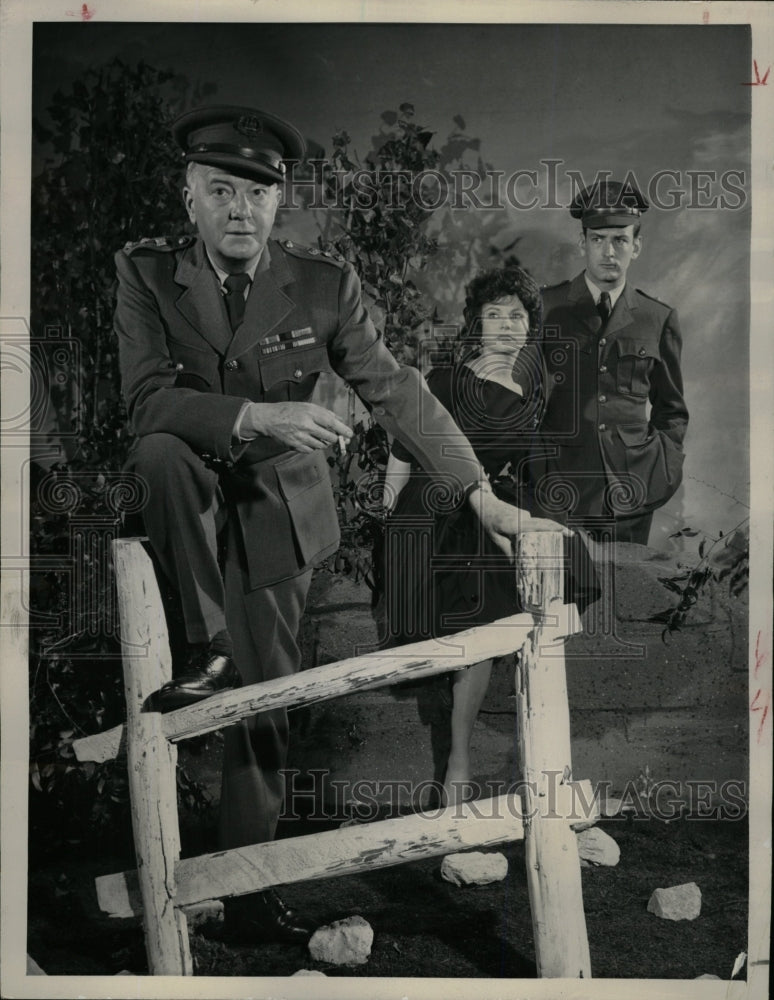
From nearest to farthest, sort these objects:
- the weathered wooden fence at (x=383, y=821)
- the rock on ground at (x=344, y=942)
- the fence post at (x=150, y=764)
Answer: the weathered wooden fence at (x=383, y=821), the fence post at (x=150, y=764), the rock on ground at (x=344, y=942)

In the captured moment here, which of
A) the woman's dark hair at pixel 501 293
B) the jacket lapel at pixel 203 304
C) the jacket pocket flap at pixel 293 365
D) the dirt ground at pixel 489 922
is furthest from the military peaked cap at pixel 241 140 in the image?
the dirt ground at pixel 489 922

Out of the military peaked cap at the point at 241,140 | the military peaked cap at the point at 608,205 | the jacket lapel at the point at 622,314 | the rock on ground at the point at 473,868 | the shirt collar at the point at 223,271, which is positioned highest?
the military peaked cap at the point at 241,140

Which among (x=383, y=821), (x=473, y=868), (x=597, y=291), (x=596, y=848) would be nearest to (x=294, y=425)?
(x=597, y=291)

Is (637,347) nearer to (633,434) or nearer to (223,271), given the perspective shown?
(633,434)

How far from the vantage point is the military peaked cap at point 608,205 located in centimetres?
252

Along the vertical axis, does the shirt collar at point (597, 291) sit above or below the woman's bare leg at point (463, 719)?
above

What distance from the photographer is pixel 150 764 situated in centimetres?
238

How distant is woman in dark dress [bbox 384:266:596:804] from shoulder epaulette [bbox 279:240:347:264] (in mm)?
349

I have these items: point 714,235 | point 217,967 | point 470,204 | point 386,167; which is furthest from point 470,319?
point 217,967

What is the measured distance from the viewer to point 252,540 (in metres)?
2.50

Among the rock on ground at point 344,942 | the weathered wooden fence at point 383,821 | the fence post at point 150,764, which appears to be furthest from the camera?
the rock on ground at point 344,942

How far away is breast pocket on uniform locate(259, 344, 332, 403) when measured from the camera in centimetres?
250

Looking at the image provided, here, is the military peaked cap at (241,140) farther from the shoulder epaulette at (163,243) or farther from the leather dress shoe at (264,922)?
the leather dress shoe at (264,922)

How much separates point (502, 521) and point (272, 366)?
2.31 feet
